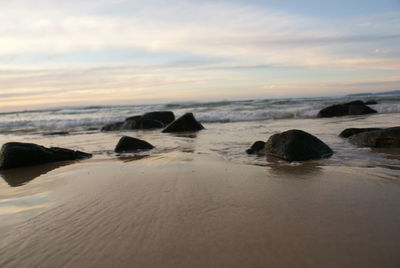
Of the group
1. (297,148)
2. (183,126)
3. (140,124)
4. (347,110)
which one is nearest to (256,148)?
(297,148)

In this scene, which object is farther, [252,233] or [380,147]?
[380,147]

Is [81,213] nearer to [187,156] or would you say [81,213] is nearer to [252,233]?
[252,233]

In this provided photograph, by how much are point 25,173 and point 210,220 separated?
3.78 metres

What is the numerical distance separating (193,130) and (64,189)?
24.6ft

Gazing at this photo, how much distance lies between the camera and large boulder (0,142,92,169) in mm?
5918

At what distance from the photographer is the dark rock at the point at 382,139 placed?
19.2 feet

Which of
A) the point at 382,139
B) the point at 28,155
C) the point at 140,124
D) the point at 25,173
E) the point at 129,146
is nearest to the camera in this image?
the point at 25,173

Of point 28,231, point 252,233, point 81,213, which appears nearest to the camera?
point 252,233

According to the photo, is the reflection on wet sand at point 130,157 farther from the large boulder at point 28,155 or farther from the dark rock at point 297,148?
the dark rock at point 297,148

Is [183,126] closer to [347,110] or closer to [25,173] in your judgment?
[25,173]

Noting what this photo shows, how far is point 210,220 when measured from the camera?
2.76 meters

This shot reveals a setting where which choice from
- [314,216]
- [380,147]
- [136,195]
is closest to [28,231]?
[136,195]

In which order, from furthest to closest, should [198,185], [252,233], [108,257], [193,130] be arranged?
[193,130]
[198,185]
[252,233]
[108,257]

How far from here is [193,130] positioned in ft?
37.3
